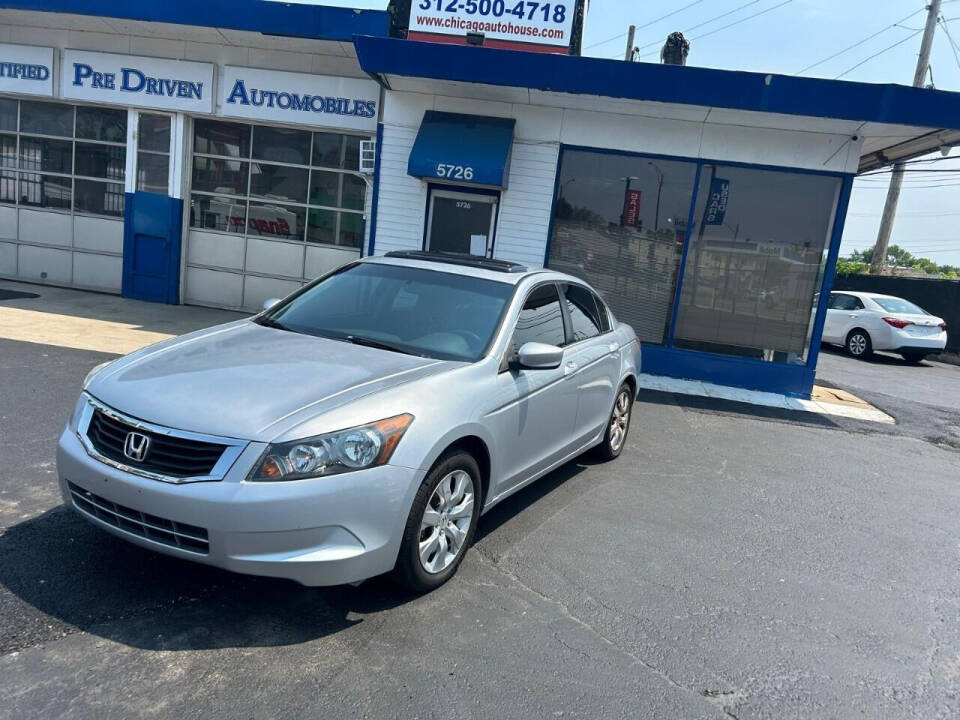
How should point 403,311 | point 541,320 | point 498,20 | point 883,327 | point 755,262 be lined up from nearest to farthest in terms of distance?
point 403,311, point 541,320, point 755,262, point 498,20, point 883,327

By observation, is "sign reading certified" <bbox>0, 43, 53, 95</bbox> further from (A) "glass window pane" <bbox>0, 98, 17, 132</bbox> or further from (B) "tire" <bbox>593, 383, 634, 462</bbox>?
(B) "tire" <bbox>593, 383, 634, 462</bbox>

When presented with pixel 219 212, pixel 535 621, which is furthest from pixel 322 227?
pixel 535 621

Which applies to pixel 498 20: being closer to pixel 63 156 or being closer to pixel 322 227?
pixel 322 227

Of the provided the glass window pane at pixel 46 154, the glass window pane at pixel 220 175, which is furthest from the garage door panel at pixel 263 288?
the glass window pane at pixel 46 154

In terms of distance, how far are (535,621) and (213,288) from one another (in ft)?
36.3

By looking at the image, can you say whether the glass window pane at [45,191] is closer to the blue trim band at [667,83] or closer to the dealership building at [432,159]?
the dealership building at [432,159]

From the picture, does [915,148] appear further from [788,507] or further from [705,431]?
[788,507]

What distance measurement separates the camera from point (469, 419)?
3.72 meters

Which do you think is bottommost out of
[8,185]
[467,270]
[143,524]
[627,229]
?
[143,524]

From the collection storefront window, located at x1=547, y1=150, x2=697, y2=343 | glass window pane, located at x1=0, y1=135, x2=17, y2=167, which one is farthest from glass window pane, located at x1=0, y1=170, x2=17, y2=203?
storefront window, located at x1=547, y1=150, x2=697, y2=343

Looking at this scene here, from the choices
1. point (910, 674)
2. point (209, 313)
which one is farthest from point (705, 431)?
point (209, 313)

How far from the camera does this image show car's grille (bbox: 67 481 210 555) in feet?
10.1

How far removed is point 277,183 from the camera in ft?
42.3

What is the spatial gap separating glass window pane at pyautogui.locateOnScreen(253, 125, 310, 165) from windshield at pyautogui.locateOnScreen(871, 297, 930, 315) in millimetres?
12616
